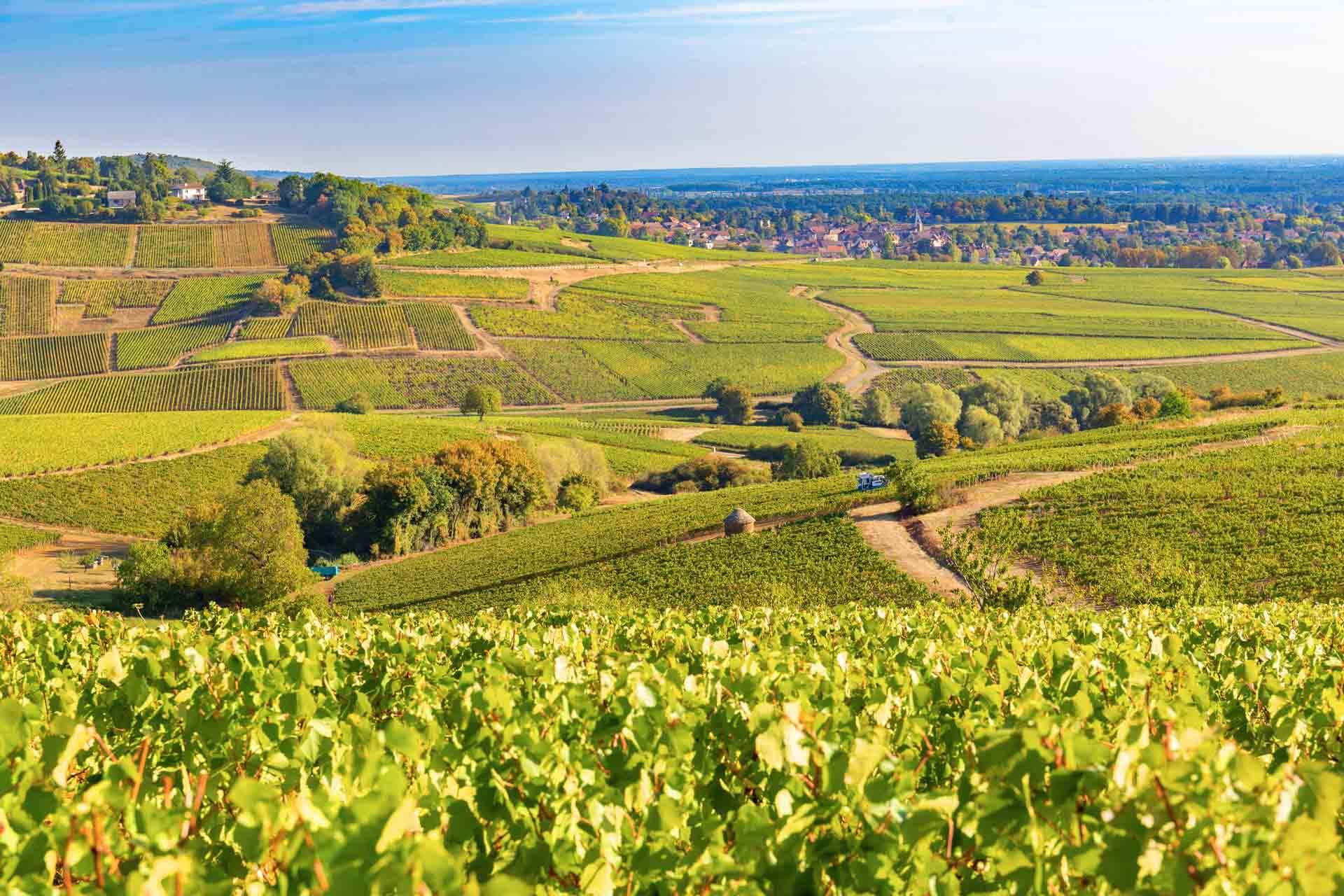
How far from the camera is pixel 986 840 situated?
3521mm

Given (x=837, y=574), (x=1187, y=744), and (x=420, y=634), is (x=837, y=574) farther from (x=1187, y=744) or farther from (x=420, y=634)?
(x=1187, y=744)

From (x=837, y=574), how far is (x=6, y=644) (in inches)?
1386

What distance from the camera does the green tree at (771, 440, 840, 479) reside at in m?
80.8

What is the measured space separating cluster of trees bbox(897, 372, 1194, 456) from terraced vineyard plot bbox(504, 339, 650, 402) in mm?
34880

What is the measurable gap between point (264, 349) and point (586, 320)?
4580 cm

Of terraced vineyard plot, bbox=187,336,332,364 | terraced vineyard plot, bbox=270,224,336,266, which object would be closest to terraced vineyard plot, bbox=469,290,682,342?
terraced vineyard plot, bbox=187,336,332,364

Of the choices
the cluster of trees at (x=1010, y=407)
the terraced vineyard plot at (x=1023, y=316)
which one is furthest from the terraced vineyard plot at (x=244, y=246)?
the cluster of trees at (x=1010, y=407)

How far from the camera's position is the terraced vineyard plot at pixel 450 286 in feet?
513

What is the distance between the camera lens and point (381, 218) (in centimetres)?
18225

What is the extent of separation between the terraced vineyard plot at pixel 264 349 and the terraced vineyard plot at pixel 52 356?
489 inches

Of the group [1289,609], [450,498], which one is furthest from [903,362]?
[1289,609]

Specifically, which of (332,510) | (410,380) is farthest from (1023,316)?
(332,510)

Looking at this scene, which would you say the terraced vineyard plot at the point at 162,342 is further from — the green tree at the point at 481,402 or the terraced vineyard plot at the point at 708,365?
the terraced vineyard plot at the point at 708,365

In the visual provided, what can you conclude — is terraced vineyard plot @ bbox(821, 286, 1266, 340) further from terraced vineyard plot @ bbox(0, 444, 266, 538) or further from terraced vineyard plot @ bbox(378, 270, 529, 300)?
Result: terraced vineyard plot @ bbox(0, 444, 266, 538)
